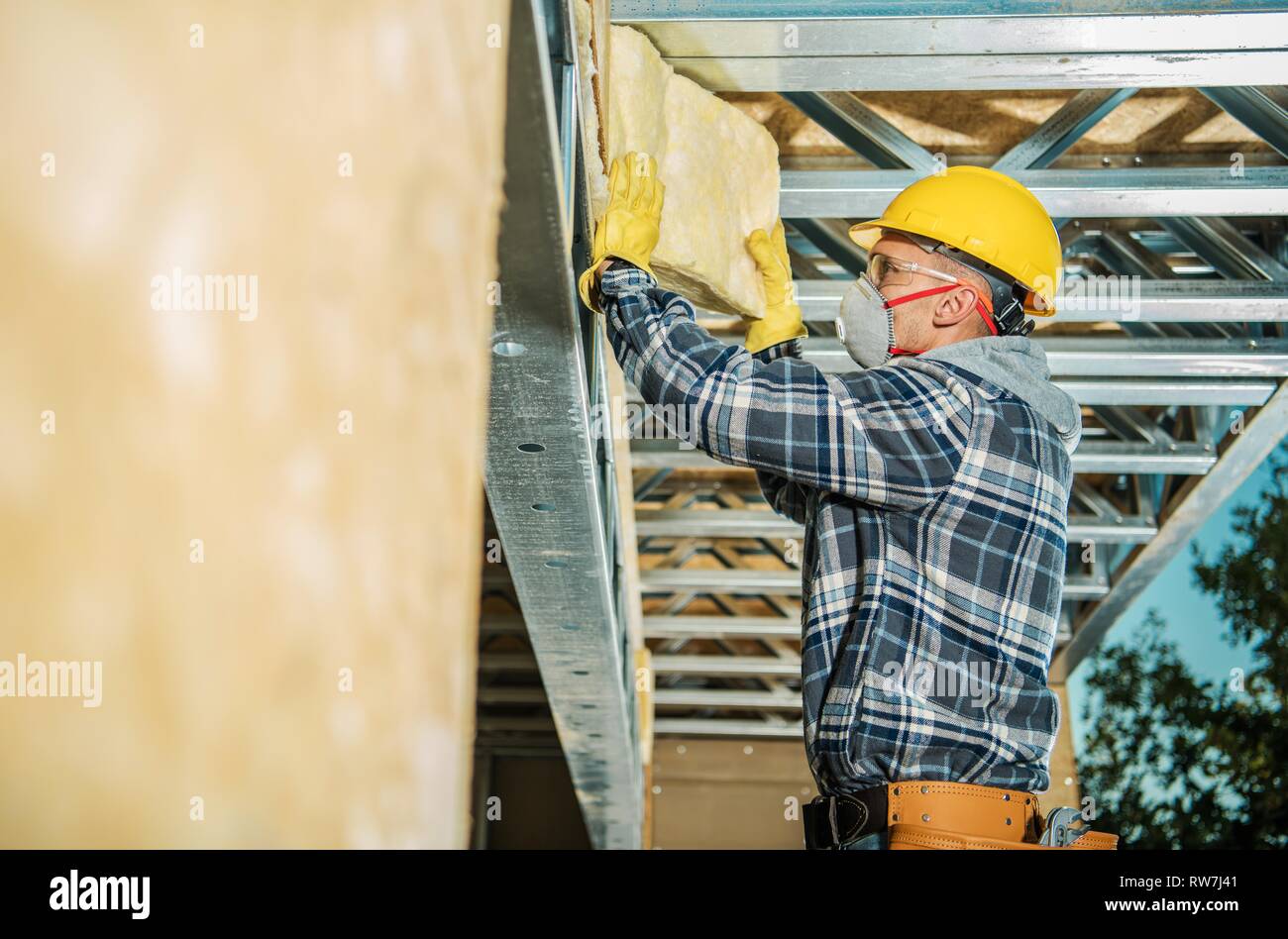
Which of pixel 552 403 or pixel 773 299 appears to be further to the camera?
pixel 773 299

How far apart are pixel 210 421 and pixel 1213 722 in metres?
16.6

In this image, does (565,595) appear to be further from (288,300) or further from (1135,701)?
(1135,701)

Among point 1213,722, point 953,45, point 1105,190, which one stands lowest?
point 1213,722

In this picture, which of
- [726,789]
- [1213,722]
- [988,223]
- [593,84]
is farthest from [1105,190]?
[1213,722]

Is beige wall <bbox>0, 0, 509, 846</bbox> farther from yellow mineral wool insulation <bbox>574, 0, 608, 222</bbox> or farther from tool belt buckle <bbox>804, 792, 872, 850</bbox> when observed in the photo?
yellow mineral wool insulation <bbox>574, 0, 608, 222</bbox>

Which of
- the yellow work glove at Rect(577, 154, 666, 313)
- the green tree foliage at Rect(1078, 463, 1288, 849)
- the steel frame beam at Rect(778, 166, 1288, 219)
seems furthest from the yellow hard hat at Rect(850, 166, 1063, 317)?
the green tree foliage at Rect(1078, 463, 1288, 849)

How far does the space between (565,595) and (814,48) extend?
2125 mm

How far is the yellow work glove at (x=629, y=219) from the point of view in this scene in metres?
2.28

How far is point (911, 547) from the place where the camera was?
→ 2.07 meters

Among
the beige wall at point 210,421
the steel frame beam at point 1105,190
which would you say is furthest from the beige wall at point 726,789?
the beige wall at point 210,421

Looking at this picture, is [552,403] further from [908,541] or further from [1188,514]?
[1188,514]

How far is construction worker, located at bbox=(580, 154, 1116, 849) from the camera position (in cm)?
195

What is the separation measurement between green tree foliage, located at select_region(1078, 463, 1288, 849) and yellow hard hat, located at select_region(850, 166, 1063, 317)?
45.5ft

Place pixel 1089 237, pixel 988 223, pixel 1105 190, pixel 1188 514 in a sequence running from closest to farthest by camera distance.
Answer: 1. pixel 988 223
2. pixel 1105 190
3. pixel 1089 237
4. pixel 1188 514
